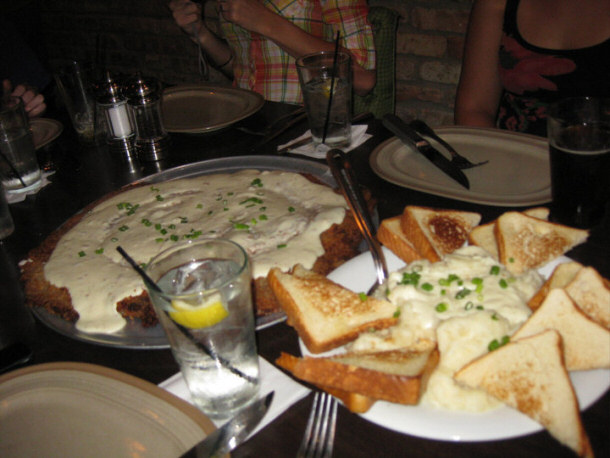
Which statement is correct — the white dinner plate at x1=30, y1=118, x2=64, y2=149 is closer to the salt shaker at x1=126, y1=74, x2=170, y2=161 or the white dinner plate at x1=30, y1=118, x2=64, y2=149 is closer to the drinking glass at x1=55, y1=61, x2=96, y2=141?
the drinking glass at x1=55, y1=61, x2=96, y2=141

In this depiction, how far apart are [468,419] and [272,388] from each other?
16.6 inches

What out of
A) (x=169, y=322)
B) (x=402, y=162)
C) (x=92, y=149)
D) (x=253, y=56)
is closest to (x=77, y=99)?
(x=92, y=149)

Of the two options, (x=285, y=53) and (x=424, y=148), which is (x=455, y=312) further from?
(x=285, y=53)

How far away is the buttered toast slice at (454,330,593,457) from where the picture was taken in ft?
2.79

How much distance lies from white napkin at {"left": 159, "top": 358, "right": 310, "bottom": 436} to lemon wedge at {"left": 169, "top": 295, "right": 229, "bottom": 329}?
213 mm

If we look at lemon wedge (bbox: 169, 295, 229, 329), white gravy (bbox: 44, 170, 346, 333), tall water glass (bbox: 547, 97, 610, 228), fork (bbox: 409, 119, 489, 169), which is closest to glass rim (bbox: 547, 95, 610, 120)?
tall water glass (bbox: 547, 97, 610, 228)

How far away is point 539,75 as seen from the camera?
2.52 metres

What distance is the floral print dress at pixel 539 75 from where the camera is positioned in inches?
94.2

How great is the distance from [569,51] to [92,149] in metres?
2.48

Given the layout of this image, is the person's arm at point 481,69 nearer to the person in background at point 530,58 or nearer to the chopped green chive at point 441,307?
the person in background at point 530,58

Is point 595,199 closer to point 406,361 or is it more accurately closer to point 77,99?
point 406,361

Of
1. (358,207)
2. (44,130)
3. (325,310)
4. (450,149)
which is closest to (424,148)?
(450,149)

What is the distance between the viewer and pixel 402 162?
6.43 feet

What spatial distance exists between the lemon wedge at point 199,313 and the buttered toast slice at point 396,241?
0.56 meters
